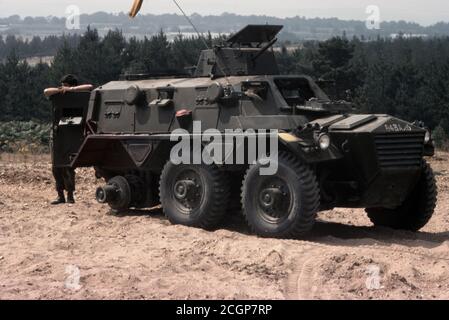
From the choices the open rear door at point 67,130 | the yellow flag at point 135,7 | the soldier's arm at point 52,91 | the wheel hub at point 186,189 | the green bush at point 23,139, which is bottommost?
the green bush at point 23,139

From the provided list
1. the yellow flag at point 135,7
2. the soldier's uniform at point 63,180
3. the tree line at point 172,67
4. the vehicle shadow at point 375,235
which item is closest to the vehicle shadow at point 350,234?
→ the vehicle shadow at point 375,235

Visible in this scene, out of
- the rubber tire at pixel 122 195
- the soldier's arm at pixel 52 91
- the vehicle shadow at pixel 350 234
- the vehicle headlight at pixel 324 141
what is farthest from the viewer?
the soldier's arm at pixel 52 91

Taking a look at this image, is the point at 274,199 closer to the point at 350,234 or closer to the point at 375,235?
the point at 350,234

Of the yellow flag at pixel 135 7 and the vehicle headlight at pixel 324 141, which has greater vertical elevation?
the yellow flag at pixel 135 7

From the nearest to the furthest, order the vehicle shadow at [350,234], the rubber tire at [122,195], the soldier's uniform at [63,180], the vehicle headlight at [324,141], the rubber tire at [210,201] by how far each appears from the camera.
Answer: the vehicle headlight at [324,141] → the vehicle shadow at [350,234] → the rubber tire at [210,201] → the rubber tire at [122,195] → the soldier's uniform at [63,180]

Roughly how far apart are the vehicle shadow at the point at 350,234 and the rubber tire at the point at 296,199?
0.98 ft

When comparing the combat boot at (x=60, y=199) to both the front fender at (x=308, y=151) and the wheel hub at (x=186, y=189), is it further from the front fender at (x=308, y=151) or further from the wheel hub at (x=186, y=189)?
the front fender at (x=308, y=151)

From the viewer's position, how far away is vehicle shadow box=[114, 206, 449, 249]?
9734 millimetres

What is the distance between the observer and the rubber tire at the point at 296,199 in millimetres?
9430

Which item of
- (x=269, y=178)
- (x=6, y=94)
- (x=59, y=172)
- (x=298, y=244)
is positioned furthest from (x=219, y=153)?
(x=6, y=94)

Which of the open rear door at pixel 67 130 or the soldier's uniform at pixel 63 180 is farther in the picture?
the soldier's uniform at pixel 63 180

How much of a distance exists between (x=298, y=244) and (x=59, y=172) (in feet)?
16.2

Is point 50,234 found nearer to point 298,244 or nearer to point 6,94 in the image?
point 298,244

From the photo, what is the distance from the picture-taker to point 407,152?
991 centimetres
